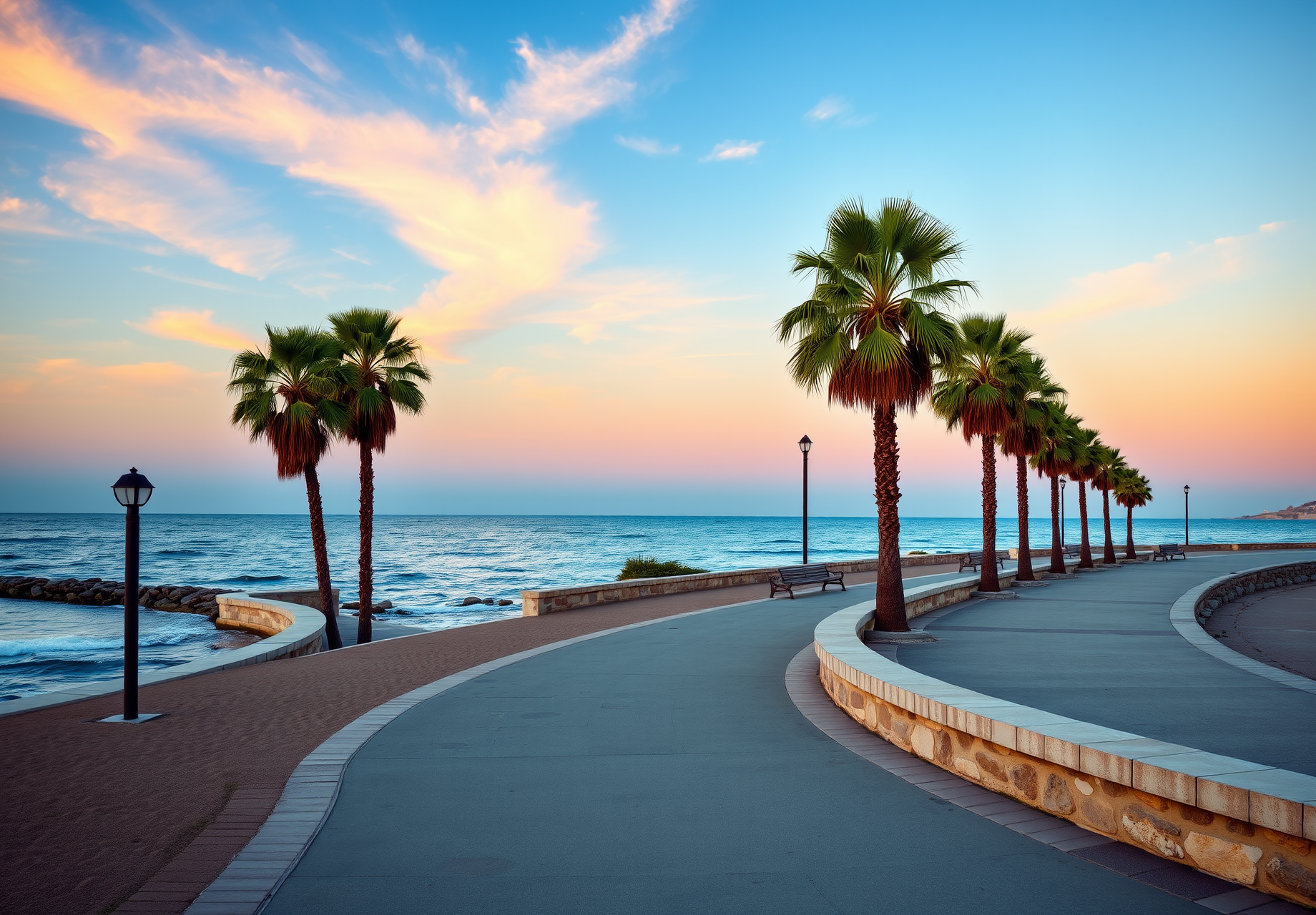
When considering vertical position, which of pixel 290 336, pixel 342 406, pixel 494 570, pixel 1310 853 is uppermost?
pixel 290 336

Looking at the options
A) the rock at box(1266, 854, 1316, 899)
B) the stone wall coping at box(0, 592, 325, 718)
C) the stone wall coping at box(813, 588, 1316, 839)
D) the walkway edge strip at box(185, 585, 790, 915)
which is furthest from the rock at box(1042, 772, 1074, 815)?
the stone wall coping at box(0, 592, 325, 718)

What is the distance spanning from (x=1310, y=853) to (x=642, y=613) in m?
14.8

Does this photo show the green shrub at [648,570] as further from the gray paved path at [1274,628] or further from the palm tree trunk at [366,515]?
the gray paved path at [1274,628]

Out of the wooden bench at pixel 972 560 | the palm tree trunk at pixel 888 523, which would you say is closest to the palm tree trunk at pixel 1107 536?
the wooden bench at pixel 972 560

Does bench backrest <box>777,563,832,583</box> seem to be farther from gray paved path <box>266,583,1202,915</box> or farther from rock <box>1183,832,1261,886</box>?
rock <box>1183,832,1261,886</box>

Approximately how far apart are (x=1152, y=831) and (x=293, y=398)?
19.5 metres

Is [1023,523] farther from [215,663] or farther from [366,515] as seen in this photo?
[215,663]

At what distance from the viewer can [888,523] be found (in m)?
13.4

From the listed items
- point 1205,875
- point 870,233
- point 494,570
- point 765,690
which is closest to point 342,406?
point 870,233

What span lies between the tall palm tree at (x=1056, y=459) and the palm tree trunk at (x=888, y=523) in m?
18.4

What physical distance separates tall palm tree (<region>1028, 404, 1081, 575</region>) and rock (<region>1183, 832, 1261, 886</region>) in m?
27.5

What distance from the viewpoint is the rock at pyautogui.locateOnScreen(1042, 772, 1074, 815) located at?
15.5 feet

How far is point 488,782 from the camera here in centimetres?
577

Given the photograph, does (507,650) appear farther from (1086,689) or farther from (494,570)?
(494,570)
